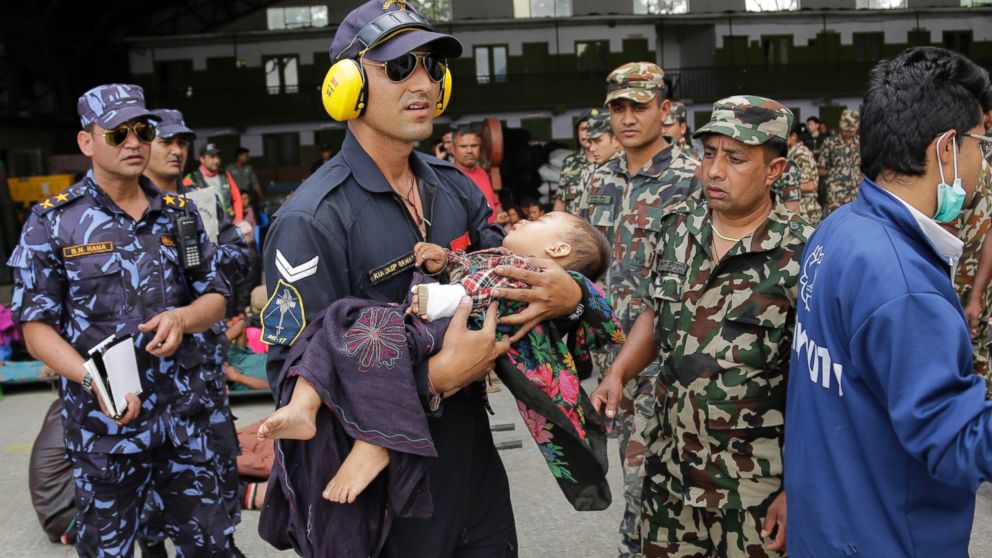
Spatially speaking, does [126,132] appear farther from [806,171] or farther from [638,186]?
[806,171]

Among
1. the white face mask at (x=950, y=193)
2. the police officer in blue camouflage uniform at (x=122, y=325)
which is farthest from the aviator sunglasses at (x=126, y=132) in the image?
the white face mask at (x=950, y=193)

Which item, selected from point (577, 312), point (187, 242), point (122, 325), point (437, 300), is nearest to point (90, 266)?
point (122, 325)

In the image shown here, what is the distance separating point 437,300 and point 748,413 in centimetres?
123

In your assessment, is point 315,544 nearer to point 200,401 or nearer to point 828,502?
point 828,502

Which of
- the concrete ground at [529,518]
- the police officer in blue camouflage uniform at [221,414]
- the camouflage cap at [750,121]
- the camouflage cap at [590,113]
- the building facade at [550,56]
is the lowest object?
the concrete ground at [529,518]

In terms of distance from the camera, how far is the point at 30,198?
Result: 1791 centimetres

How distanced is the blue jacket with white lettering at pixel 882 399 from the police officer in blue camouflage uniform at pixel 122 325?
8.54 feet

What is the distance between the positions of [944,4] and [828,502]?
36614 mm

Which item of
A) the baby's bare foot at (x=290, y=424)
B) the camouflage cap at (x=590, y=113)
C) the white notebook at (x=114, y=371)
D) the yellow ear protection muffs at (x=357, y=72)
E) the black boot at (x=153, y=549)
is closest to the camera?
the baby's bare foot at (x=290, y=424)

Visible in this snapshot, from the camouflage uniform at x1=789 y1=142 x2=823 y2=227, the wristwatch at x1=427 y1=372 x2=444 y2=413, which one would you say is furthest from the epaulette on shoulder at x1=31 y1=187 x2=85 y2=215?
the camouflage uniform at x1=789 y1=142 x2=823 y2=227

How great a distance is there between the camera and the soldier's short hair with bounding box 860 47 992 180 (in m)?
2.09

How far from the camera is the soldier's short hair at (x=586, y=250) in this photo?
2758mm

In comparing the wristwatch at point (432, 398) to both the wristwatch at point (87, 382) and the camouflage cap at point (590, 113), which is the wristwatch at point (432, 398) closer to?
the wristwatch at point (87, 382)

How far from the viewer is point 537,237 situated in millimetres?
2736
